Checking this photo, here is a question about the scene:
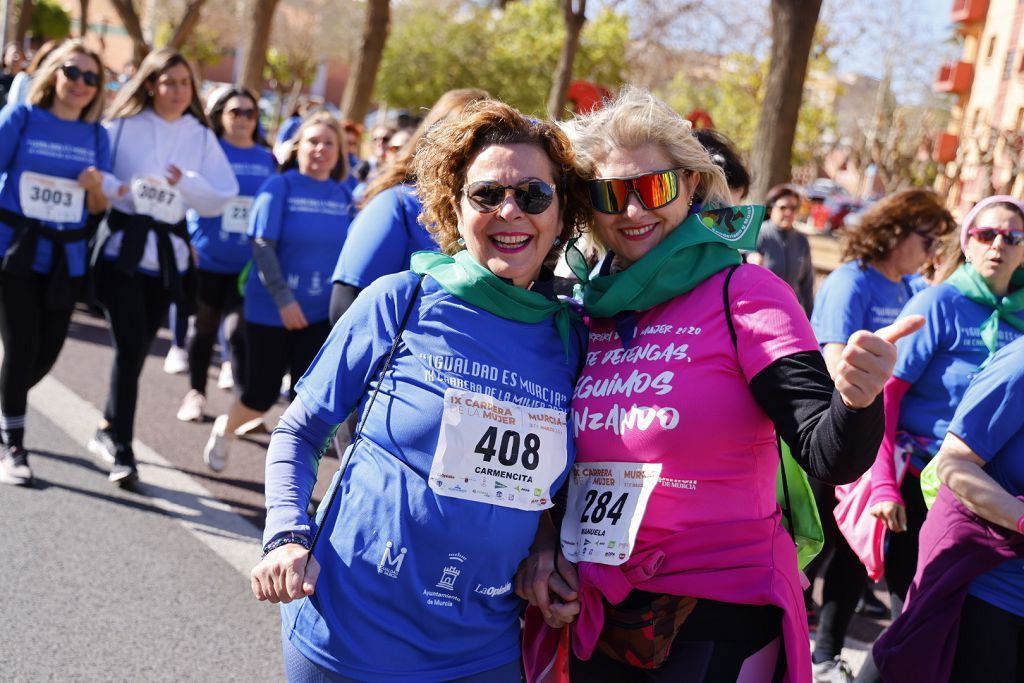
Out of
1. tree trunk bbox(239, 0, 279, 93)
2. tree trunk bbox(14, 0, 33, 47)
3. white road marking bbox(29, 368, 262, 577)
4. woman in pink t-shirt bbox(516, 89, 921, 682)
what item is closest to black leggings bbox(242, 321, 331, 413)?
white road marking bbox(29, 368, 262, 577)

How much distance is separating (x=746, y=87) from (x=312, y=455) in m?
37.9

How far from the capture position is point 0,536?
459 cm

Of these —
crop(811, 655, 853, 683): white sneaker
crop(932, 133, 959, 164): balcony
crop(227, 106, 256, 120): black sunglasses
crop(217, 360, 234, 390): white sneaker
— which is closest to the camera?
crop(811, 655, 853, 683): white sneaker

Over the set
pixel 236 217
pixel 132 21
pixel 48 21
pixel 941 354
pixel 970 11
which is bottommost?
pixel 236 217

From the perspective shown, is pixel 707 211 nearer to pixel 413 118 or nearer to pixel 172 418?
pixel 172 418

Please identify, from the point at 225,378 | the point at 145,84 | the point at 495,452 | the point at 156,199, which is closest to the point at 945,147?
the point at 225,378

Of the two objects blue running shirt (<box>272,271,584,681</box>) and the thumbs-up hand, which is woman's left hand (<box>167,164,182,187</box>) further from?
the thumbs-up hand

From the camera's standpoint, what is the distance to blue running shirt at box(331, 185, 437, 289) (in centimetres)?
376

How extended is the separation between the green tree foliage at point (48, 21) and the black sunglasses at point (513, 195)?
4651 centimetres

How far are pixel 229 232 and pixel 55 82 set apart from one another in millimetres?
1859

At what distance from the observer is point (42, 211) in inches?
207

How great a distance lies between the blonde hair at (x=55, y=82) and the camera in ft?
17.3

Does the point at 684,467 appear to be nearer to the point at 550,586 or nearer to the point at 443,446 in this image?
the point at 550,586

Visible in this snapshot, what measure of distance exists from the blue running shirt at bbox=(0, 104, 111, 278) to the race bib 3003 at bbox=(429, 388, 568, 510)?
12.3 ft
